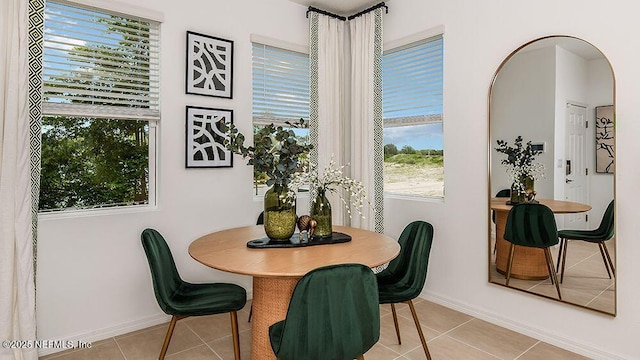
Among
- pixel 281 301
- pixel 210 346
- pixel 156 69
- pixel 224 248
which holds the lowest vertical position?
pixel 210 346

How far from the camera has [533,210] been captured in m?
2.74

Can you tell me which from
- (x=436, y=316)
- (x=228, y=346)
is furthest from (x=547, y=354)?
(x=228, y=346)

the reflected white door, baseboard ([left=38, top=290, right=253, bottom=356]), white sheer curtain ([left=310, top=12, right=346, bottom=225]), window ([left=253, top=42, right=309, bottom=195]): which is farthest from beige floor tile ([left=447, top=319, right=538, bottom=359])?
baseboard ([left=38, top=290, right=253, bottom=356])

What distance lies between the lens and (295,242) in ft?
7.30

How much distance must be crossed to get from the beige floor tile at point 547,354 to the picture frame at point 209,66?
3041mm

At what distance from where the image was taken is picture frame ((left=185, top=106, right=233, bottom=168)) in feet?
10.1

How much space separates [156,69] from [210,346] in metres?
2.17

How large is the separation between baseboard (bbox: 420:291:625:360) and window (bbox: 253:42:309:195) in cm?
201

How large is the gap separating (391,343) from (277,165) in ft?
4.98

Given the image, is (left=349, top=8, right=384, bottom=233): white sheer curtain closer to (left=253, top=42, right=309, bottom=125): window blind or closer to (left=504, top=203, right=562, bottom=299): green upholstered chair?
(left=253, top=42, right=309, bottom=125): window blind

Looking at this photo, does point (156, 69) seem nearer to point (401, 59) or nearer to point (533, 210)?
point (401, 59)

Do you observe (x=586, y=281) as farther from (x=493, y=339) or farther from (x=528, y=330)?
(x=493, y=339)

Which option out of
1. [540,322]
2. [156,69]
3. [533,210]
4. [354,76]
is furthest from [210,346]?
[354,76]

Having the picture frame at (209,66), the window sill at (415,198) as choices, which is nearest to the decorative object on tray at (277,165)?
the picture frame at (209,66)
